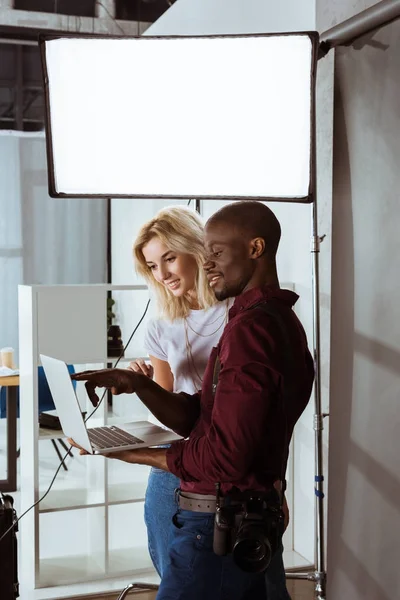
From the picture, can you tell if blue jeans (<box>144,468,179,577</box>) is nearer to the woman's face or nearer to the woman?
the woman

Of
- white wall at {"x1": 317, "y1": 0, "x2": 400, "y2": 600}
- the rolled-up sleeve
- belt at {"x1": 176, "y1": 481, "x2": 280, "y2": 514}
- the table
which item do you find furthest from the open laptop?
the table

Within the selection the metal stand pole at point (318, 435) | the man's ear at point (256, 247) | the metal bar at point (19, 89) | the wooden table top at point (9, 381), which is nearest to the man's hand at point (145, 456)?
the man's ear at point (256, 247)

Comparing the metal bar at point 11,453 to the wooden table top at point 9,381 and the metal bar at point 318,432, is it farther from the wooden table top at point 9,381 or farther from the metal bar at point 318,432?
the metal bar at point 318,432

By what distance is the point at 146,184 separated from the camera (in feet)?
→ 7.09

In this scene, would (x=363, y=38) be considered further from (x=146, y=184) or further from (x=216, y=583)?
(x=216, y=583)

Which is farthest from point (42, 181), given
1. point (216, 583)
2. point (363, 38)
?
point (216, 583)

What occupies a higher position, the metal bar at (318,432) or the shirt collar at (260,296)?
the shirt collar at (260,296)

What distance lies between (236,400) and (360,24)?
1528 mm

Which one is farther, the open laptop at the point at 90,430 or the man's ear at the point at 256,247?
the open laptop at the point at 90,430

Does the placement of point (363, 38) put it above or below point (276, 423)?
above

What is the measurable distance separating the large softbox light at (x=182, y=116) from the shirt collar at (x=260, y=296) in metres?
0.56

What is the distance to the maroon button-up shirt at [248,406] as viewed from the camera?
1.51 m

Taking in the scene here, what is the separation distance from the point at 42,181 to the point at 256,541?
645 centimetres

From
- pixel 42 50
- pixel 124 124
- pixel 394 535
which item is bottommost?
pixel 394 535
